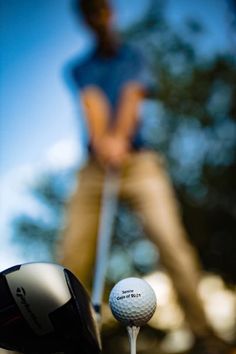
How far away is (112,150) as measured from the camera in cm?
440

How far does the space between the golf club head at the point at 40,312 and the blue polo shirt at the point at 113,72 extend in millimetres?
3219

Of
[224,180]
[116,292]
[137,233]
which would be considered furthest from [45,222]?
[116,292]

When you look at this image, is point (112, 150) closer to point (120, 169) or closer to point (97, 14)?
point (120, 169)

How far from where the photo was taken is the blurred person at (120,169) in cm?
384

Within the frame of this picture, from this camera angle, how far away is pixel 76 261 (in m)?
3.89

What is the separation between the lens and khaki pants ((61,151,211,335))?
12.4 ft

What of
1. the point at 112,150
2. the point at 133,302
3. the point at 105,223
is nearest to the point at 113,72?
the point at 112,150

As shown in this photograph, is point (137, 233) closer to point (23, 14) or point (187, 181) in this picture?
point (187, 181)

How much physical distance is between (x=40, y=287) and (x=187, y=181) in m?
13.5

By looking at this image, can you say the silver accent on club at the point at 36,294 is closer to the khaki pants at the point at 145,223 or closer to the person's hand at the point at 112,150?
the khaki pants at the point at 145,223

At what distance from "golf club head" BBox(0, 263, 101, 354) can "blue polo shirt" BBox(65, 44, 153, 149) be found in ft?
10.6

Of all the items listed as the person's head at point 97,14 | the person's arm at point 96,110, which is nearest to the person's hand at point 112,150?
the person's arm at point 96,110

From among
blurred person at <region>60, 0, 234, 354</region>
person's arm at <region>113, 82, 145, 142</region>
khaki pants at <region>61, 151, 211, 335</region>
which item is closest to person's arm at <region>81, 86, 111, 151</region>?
blurred person at <region>60, 0, 234, 354</region>

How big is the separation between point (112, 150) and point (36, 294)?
290 centimetres
